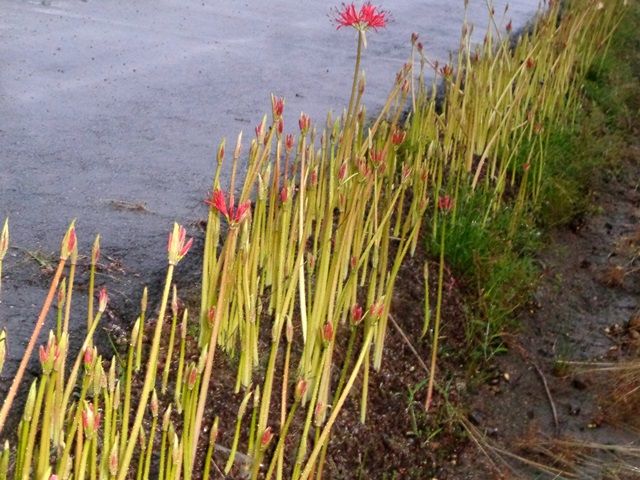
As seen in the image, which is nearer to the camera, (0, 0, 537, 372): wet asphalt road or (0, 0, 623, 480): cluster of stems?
(0, 0, 623, 480): cluster of stems

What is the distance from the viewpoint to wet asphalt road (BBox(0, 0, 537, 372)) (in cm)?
250

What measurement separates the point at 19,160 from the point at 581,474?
2.12 meters

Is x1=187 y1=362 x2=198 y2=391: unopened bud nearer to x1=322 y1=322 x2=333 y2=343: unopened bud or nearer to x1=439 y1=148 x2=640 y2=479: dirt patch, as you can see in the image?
x1=322 y1=322 x2=333 y2=343: unopened bud

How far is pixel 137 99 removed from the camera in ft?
12.9

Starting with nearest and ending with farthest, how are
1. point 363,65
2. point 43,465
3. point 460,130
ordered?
point 43,465 < point 460,130 < point 363,65

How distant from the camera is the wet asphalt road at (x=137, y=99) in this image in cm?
250

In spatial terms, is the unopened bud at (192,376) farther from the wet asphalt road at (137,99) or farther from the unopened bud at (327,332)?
the wet asphalt road at (137,99)

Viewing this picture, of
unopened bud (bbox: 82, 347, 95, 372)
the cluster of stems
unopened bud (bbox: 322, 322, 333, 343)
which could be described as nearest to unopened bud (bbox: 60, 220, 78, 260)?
the cluster of stems

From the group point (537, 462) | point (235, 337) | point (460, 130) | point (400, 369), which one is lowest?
point (537, 462)

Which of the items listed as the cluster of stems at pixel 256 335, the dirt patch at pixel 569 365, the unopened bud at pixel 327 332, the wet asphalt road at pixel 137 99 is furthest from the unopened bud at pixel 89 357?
the dirt patch at pixel 569 365

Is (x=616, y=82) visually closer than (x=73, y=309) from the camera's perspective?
No

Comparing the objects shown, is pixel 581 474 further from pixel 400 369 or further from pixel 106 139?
pixel 106 139

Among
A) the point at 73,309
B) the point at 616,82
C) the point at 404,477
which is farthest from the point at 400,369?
the point at 616,82

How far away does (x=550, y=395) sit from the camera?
106 inches
